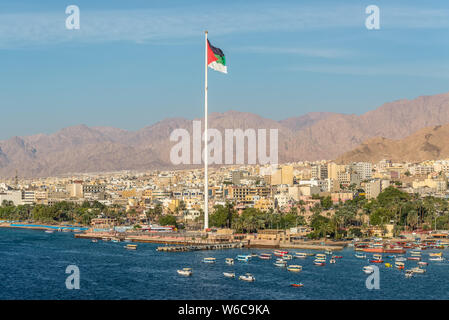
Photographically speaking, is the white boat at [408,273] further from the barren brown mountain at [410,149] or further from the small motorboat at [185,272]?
the barren brown mountain at [410,149]

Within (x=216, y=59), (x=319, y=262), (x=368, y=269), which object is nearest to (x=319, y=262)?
(x=319, y=262)

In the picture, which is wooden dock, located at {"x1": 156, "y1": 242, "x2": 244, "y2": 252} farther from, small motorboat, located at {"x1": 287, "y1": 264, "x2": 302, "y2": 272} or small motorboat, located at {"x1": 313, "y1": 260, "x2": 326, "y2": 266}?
small motorboat, located at {"x1": 287, "y1": 264, "x2": 302, "y2": 272}

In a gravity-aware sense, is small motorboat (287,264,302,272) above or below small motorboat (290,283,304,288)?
above

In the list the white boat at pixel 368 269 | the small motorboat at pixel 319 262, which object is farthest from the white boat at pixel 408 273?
the small motorboat at pixel 319 262

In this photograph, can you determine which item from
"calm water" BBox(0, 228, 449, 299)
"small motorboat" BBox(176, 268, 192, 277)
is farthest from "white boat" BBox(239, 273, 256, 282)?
"small motorboat" BBox(176, 268, 192, 277)

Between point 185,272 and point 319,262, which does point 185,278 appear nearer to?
point 185,272
